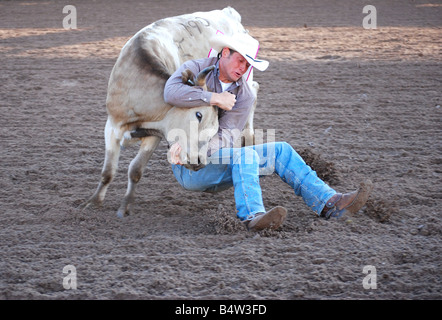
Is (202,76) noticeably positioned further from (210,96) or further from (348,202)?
(348,202)

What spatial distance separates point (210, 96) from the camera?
379cm

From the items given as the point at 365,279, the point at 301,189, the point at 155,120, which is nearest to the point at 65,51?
the point at 155,120

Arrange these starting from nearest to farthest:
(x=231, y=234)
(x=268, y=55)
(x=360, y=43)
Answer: (x=231, y=234), (x=268, y=55), (x=360, y=43)

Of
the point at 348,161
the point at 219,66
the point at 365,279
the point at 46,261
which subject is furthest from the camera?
the point at 348,161

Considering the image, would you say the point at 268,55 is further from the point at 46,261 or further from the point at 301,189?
the point at 46,261

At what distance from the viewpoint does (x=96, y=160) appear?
5.13 metres

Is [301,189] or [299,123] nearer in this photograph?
[301,189]

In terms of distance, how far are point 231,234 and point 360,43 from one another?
686 cm

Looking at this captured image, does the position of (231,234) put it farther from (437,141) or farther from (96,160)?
(437,141)

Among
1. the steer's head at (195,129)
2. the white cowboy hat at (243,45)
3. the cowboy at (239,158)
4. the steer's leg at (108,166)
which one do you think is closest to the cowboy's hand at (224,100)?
the cowboy at (239,158)

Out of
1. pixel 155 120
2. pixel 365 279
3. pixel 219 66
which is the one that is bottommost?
pixel 365 279

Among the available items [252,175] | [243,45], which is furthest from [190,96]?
[252,175]

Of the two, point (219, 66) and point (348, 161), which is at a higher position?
point (219, 66)

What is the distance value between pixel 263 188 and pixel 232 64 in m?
1.23
